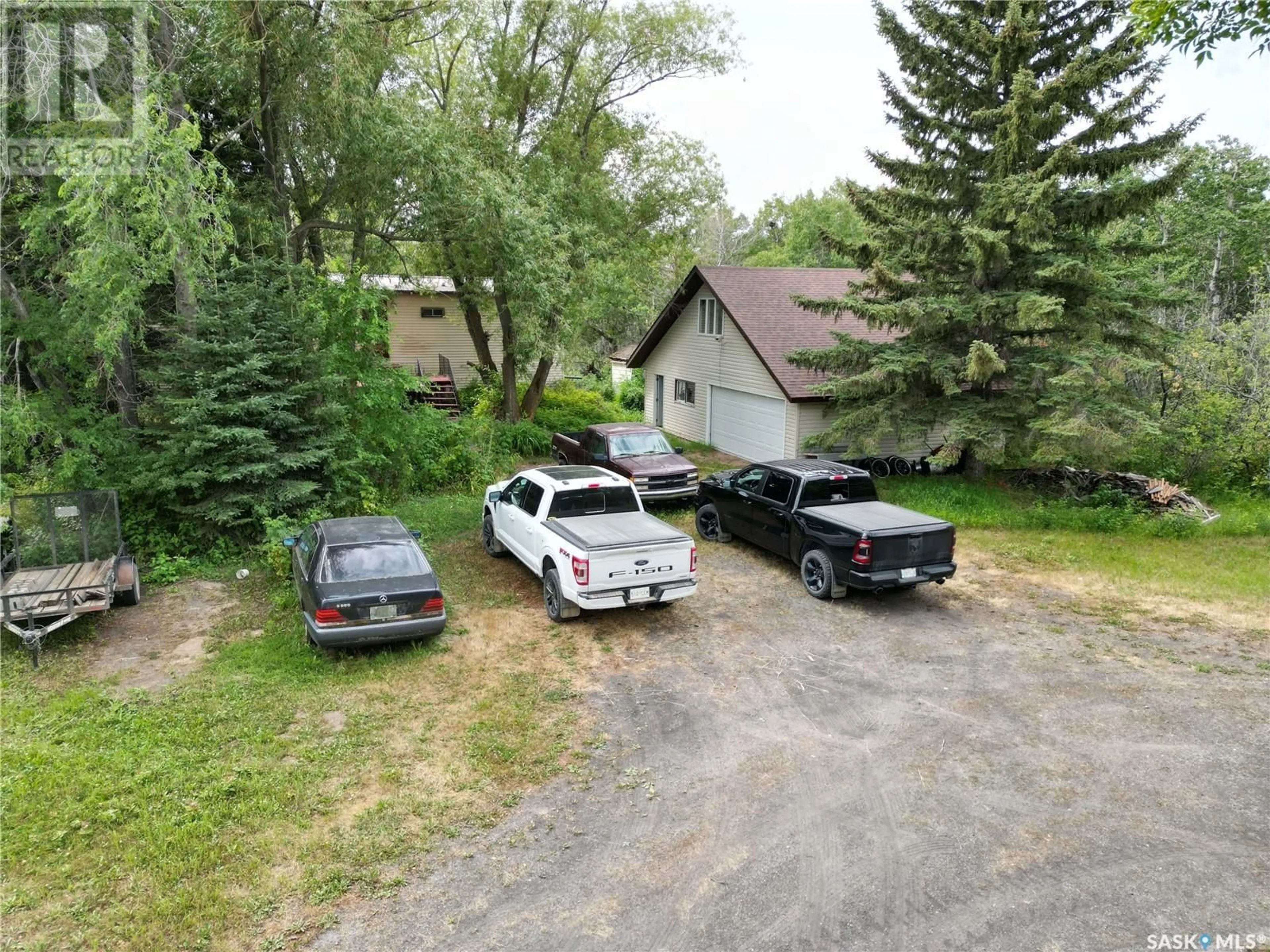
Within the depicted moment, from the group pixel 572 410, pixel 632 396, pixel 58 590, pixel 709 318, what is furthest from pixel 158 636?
pixel 632 396

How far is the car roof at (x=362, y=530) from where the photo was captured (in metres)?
9.44

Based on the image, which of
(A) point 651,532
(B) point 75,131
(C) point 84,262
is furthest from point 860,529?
(B) point 75,131

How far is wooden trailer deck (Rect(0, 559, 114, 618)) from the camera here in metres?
8.68

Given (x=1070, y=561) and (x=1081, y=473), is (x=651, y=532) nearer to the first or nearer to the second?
(x=1070, y=561)

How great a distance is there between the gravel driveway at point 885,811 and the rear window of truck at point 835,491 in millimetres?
2750

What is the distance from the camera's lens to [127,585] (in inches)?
410

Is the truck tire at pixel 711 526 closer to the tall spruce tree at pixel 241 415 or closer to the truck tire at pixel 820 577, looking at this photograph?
the truck tire at pixel 820 577

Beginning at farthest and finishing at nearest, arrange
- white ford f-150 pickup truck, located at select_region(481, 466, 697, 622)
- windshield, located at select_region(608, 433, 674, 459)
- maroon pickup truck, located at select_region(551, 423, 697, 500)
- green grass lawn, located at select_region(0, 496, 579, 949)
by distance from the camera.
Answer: windshield, located at select_region(608, 433, 674, 459) → maroon pickup truck, located at select_region(551, 423, 697, 500) → white ford f-150 pickup truck, located at select_region(481, 466, 697, 622) → green grass lawn, located at select_region(0, 496, 579, 949)

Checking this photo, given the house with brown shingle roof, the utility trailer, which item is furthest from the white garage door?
the utility trailer

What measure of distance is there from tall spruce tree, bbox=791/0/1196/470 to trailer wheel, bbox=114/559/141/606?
1315 centimetres

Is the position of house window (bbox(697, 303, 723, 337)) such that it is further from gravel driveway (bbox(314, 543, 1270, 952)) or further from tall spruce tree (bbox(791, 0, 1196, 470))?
gravel driveway (bbox(314, 543, 1270, 952))

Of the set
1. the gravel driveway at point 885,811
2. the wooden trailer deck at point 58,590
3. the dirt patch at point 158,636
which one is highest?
the wooden trailer deck at point 58,590

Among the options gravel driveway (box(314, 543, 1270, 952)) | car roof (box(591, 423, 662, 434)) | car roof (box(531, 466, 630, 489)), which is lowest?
gravel driveway (box(314, 543, 1270, 952))

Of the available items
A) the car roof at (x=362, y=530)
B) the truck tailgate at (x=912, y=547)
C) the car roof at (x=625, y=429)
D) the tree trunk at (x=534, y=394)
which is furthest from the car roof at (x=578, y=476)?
the tree trunk at (x=534, y=394)
